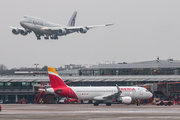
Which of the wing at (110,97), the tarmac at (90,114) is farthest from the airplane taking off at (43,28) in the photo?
the tarmac at (90,114)

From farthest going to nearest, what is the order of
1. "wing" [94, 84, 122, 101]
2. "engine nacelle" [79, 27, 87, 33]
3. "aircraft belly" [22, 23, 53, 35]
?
1. "engine nacelle" [79, 27, 87, 33]
2. "aircraft belly" [22, 23, 53, 35]
3. "wing" [94, 84, 122, 101]

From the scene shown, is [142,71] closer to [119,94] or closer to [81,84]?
[81,84]

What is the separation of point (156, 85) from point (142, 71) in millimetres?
28865

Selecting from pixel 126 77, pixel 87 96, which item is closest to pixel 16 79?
pixel 126 77

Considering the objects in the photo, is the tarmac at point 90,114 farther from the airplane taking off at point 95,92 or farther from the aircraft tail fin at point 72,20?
the aircraft tail fin at point 72,20

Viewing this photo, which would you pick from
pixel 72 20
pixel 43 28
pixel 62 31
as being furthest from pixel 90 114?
pixel 72 20

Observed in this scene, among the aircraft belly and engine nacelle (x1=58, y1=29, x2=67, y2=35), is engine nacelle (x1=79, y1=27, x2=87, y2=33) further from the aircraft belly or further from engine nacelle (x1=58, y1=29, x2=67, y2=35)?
the aircraft belly

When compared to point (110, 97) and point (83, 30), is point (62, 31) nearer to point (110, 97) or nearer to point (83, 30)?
point (83, 30)

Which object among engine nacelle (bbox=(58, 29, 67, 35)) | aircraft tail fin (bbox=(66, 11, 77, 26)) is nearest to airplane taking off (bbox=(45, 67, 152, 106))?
Result: engine nacelle (bbox=(58, 29, 67, 35))

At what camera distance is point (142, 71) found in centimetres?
10888

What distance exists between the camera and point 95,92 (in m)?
65.8

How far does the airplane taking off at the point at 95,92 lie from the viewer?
6338 centimetres

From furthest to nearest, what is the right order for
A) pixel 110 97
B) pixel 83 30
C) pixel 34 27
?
pixel 83 30, pixel 34 27, pixel 110 97

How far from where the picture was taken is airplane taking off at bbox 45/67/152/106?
63.4 meters
